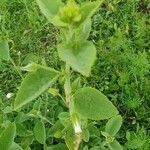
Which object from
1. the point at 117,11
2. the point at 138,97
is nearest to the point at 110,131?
the point at 138,97

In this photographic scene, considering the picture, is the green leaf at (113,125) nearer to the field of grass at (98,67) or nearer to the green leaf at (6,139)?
the field of grass at (98,67)

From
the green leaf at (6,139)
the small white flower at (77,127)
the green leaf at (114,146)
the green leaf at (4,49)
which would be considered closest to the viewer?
the small white flower at (77,127)

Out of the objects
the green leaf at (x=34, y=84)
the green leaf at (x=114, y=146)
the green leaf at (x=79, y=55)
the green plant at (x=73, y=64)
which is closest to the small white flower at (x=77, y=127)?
the green plant at (x=73, y=64)

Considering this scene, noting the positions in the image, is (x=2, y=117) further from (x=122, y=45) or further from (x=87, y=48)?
(x=87, y=48)

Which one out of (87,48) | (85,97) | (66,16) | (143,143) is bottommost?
(143,143)

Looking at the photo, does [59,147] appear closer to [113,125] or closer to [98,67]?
[113,125]
